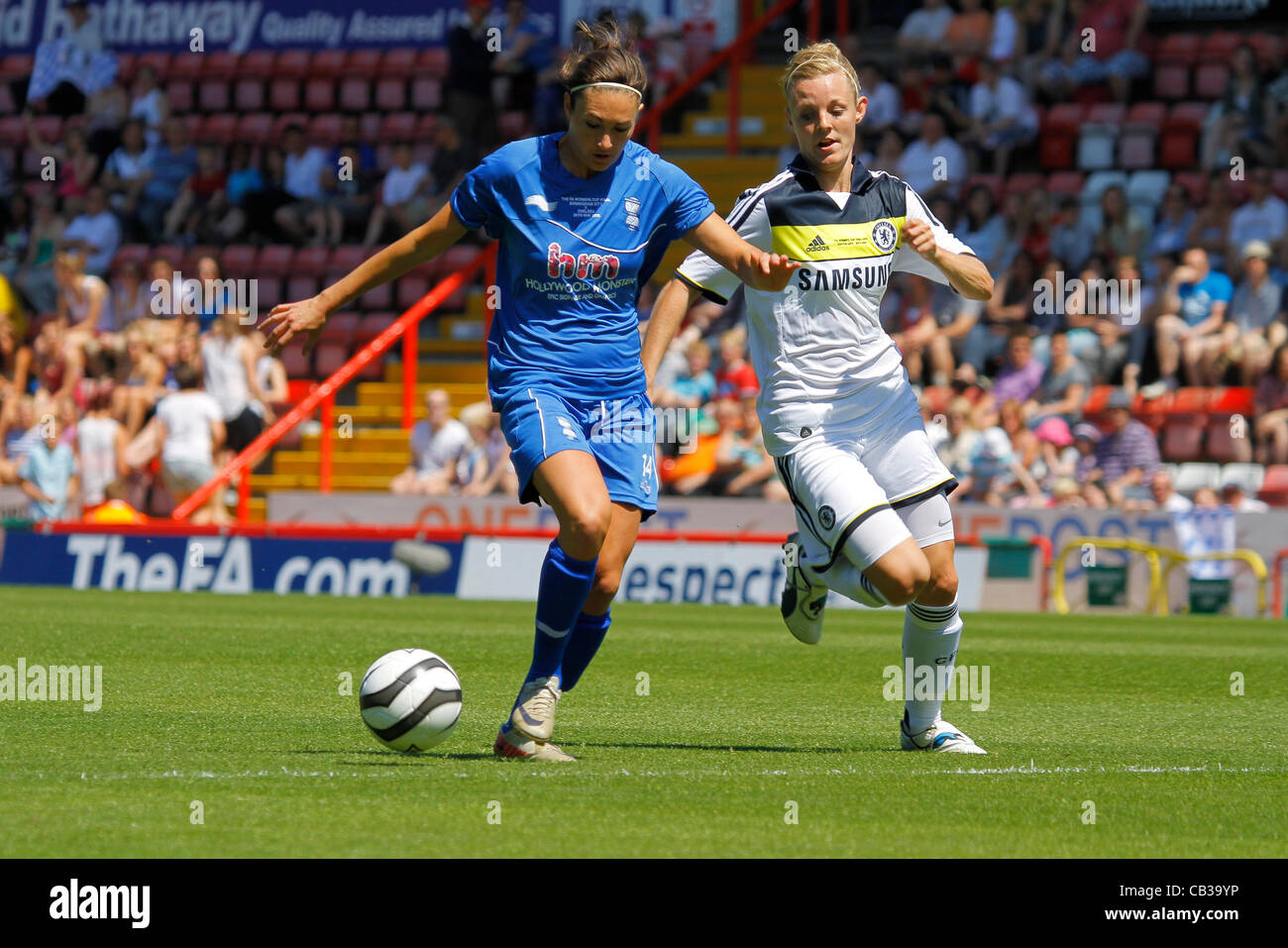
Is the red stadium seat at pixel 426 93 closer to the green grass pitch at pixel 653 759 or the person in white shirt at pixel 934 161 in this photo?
the person in white shirt at pixel 934 161

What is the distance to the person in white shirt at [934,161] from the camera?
806 inches

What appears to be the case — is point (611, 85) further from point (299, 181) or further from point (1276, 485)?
point (299, 181)

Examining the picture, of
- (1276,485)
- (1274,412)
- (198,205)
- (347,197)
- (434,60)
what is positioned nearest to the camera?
(1276,485)

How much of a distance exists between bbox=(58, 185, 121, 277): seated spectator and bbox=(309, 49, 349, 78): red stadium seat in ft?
11.1

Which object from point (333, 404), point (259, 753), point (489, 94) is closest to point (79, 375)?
point (333, 404)

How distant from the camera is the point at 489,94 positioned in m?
23.4

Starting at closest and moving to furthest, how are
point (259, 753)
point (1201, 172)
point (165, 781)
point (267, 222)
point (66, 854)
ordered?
point (66, 854) < point (165, 781) < point (259, 753) < point (1201, 172) < point (267, 222)

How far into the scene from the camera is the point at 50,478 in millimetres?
21188

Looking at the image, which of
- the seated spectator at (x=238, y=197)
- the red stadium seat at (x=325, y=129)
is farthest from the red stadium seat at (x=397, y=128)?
the seated spectator at (x=238, y=197)

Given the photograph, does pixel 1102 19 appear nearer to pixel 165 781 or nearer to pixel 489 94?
pixel 489 94

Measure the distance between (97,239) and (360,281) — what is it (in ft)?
63.4

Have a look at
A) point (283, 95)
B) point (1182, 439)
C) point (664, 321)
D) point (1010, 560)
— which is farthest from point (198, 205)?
point (664, 321)

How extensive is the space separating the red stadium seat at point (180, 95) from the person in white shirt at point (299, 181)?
3.04m

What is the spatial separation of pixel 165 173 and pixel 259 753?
65.3 feet
